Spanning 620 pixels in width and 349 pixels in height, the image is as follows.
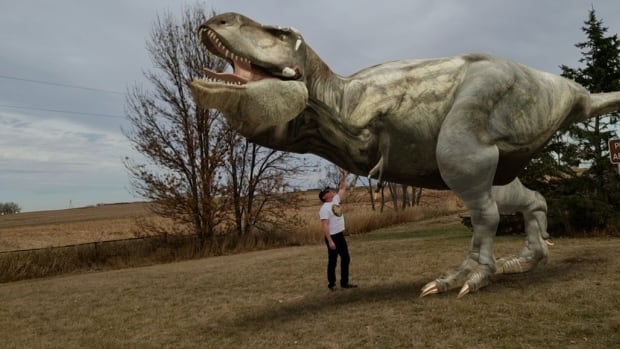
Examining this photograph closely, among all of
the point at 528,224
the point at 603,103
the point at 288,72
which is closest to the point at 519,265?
the point at 528,224

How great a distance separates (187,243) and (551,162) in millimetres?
11600

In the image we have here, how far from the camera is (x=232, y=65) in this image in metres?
4.17

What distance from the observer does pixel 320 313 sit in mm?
5043

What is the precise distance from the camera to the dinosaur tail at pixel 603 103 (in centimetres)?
545

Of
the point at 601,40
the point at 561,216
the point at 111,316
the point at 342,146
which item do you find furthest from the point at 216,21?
the point at 601,40

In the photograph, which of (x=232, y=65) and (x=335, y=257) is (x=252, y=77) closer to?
(x=232, y=65)

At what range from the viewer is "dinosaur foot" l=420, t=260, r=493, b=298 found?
4.84 m

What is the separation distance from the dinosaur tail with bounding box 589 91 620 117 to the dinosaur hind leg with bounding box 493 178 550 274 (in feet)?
3.67

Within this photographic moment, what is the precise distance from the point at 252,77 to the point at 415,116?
1.56 metres

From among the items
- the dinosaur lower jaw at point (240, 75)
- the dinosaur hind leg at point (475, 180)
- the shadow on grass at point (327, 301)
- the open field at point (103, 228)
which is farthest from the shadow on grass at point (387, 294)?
the open field at point (103, 228)

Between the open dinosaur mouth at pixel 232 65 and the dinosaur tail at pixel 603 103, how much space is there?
11.8 feet

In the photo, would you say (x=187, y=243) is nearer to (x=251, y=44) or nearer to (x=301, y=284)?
(x=301, y=284)

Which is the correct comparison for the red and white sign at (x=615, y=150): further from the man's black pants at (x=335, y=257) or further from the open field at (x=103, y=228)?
the open field at (x=103, y=228)

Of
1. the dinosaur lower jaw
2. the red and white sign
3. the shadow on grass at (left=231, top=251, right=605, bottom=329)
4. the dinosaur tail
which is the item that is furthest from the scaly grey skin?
the red and white sign
